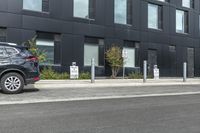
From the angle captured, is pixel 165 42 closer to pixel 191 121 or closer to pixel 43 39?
pixel 43 39

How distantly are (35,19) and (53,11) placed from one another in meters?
1.48

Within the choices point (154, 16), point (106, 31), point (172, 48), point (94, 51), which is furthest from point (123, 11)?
point (172, 48)

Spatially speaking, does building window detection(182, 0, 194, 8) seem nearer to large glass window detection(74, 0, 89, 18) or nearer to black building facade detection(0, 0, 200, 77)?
black building facade detection(0, 0, 200, 77)

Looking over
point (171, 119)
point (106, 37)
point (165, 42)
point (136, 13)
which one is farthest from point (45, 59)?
point (171, 119)

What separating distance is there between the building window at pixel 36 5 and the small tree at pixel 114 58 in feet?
17.0

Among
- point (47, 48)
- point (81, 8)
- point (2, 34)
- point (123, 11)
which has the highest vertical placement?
point (123, 11)

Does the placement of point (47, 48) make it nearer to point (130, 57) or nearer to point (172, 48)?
point (130, 57)

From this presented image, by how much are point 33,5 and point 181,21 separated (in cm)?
1587

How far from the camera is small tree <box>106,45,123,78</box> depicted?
26922mm

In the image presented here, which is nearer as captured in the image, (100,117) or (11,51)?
(100,117)

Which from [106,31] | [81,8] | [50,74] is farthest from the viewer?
[106,31]

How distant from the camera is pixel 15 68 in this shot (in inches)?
561

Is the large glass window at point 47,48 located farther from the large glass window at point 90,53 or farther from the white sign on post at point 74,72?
the white sign on post at point 74,72

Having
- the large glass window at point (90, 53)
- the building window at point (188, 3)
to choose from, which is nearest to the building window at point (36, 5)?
the large glass window at point (90, 53)
